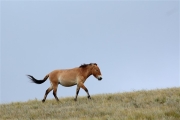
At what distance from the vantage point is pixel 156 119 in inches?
402

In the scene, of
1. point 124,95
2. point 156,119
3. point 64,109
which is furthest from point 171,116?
point 124,95

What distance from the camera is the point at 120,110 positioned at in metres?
11.8

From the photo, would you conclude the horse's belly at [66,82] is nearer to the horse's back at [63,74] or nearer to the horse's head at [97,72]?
the horse's back at [63,74]

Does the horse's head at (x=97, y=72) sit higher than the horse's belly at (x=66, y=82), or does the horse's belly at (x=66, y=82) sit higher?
the horse's head at (x=97, y=72)

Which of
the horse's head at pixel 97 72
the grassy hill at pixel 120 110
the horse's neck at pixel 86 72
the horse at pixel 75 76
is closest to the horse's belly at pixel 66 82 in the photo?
the horse at pixel 75 76

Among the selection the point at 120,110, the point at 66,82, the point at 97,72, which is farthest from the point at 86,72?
the point at 120,110

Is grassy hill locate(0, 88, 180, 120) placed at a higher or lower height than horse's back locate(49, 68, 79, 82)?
lower

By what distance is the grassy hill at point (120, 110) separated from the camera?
10.9 metres

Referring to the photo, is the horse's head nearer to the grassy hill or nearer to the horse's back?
the horse's back

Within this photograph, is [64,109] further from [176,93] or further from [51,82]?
[176,93]

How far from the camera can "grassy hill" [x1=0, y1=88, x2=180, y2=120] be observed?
10.9 metres

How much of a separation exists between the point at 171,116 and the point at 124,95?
18.3ft

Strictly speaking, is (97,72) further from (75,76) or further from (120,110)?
(120,110)

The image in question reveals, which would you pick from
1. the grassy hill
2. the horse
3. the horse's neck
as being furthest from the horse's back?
the grassy hill
